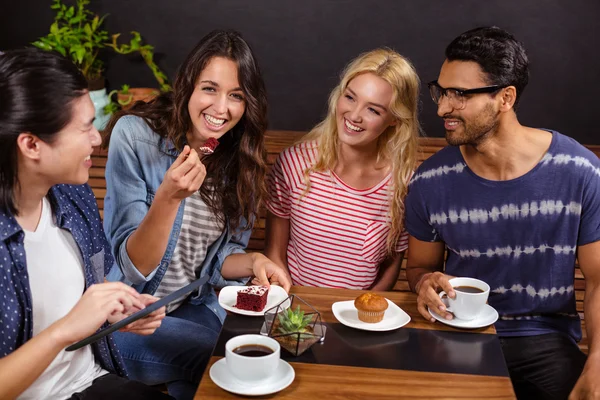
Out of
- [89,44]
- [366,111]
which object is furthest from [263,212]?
[89,44]

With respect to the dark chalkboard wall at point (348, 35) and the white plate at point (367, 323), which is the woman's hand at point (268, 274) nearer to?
the white plate at point (367, 323)

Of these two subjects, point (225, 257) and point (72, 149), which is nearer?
point (72, 149)

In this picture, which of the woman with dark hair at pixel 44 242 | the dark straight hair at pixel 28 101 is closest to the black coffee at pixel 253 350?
the woman with dark hair at pixel 44 242

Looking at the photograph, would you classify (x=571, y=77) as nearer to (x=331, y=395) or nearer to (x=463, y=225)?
(x=463, y=225)

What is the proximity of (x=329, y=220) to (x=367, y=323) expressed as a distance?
0.74 meters

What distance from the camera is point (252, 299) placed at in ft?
6.21

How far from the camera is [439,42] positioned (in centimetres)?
410

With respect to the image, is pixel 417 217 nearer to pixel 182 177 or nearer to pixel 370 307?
pixel 370 307

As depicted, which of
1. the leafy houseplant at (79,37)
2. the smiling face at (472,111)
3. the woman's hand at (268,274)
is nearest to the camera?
the woman's hand at (268,274)

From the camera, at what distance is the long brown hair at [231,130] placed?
231 cm

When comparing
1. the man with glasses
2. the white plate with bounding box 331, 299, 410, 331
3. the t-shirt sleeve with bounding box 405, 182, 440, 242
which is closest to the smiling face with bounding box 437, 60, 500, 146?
the man with glasses

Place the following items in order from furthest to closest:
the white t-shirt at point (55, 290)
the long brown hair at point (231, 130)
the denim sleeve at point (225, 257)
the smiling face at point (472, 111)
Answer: the denim sleeve at point (225, 257)
the long brown hair at point (231, 130)
the smiling face at point (472, 111)
the white t-shirt at point (55, 290)

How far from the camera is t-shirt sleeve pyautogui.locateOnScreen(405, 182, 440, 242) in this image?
2342 millimetres

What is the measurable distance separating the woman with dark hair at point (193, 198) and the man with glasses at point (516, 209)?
62 centimetres
